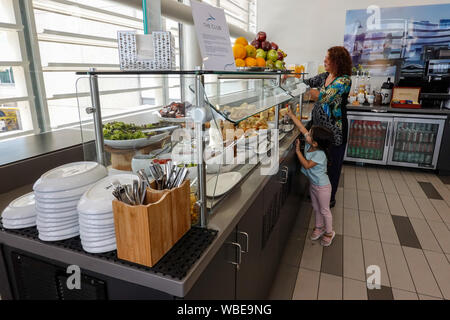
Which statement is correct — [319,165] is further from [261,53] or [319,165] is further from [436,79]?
[436,79]

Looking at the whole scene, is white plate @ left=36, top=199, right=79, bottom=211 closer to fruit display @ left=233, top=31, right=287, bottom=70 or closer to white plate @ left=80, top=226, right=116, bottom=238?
white plate @ left=80, top=226, right=116, bottom=238

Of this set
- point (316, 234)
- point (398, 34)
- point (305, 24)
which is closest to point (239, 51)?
point (316, 234)

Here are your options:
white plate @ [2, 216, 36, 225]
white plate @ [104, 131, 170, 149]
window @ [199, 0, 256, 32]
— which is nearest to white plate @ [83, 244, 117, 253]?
white plate @ [2, 216, 36, 225]

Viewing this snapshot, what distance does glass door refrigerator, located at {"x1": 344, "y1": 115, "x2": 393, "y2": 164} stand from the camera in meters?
5.17

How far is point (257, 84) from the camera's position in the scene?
2.14 metres

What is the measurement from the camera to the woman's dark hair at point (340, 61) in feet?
9.88

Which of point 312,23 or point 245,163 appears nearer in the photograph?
point 245,163

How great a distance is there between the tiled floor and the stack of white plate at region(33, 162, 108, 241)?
5.50 ft

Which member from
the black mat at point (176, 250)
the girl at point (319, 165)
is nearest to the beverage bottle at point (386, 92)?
the girl at point (319, 165)

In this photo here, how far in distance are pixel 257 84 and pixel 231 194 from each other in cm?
95

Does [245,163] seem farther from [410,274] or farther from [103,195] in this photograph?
[410,274]

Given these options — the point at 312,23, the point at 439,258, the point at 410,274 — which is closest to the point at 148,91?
the point at 410,274

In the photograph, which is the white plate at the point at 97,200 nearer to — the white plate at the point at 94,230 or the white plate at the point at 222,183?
the white plate at the point at 94,230

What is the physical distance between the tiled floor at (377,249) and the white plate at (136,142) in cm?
150
